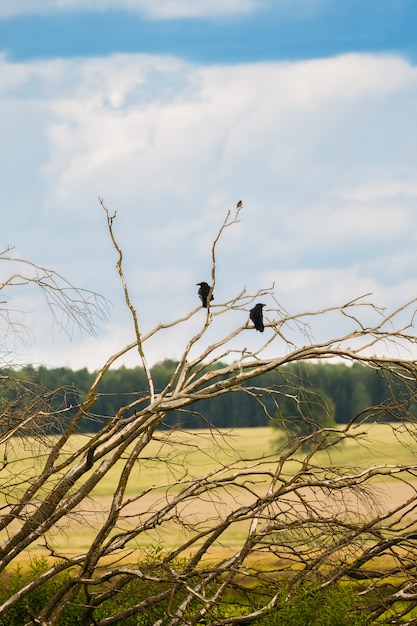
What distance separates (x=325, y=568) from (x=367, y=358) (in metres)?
2.16

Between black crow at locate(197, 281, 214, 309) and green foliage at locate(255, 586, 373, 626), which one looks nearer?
green foliage at locate(255, 586, 373, 626)

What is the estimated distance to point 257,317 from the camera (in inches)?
323

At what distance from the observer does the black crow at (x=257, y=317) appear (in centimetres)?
818

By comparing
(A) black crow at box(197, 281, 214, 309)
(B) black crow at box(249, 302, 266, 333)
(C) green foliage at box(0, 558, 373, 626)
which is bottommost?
(C) green foliage at box(0, 558, 373, 626)

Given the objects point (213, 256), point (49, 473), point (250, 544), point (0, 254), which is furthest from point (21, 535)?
point (213, 256)

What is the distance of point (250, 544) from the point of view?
799 cm

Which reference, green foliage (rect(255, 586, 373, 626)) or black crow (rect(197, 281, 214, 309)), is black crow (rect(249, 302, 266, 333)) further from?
green foliage (rect(255, 586, 373, 626))

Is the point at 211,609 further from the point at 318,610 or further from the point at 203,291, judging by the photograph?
the point at 203,291

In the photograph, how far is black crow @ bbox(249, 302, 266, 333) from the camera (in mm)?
8180

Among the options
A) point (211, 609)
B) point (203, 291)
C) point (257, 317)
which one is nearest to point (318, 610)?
point (211, 609)

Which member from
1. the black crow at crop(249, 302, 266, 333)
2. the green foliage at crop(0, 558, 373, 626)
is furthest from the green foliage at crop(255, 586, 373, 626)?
the black crow at crop(249, 302, 266, 333)

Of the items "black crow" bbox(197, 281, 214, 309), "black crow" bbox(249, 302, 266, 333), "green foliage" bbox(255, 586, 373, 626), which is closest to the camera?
"green foliage" bbox(255, 586, 373, 626)

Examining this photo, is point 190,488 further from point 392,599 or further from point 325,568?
point 392,599

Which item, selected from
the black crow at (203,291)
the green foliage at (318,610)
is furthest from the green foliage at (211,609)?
the black crow at (203,291)
